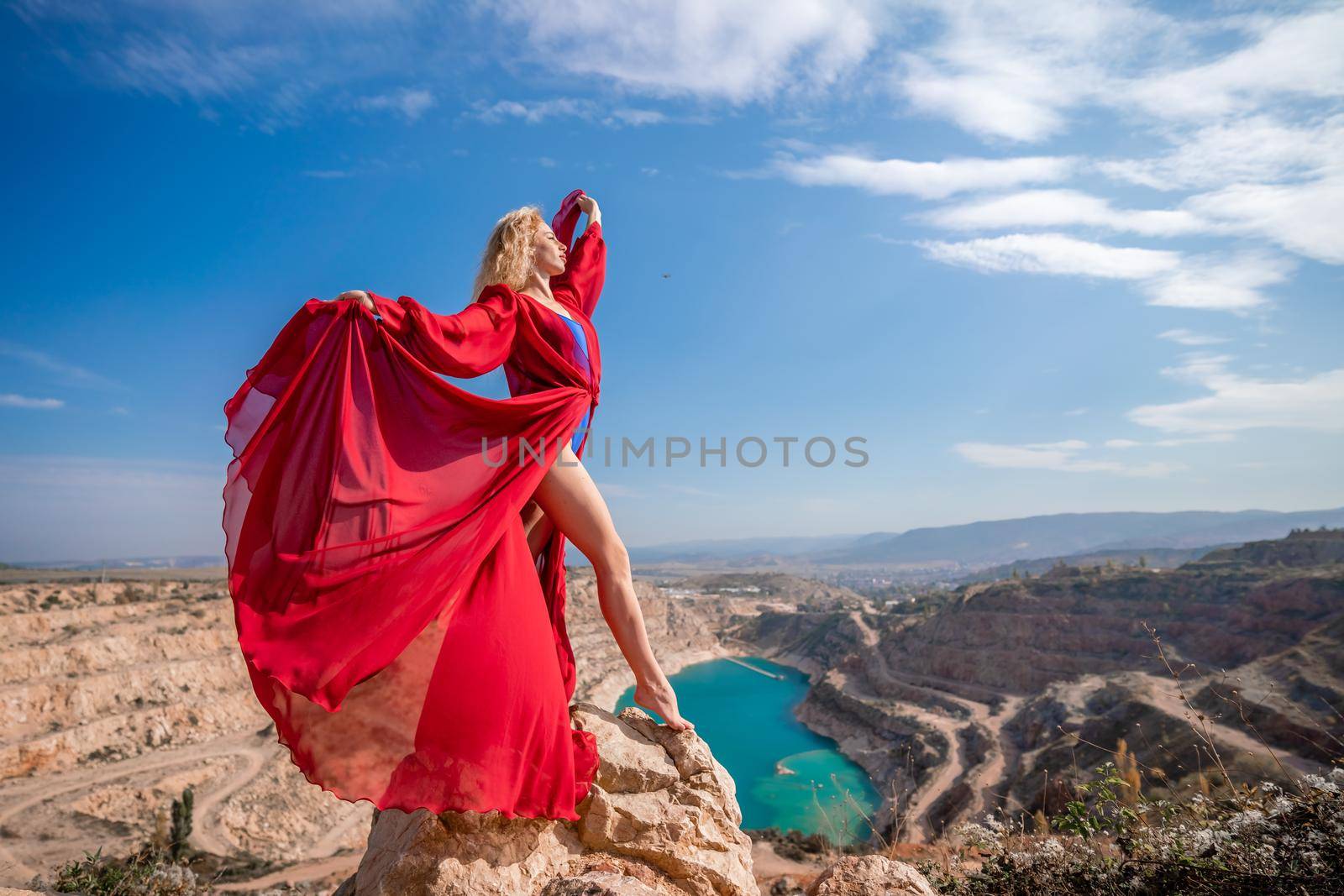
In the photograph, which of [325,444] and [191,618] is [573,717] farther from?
[191,618]

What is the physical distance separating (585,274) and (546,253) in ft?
1.19

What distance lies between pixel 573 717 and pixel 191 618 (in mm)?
33997

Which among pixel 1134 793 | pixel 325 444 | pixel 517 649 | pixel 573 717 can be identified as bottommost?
pixel 1134 793

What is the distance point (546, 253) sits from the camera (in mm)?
3449

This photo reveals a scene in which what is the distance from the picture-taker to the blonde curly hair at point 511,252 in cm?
334

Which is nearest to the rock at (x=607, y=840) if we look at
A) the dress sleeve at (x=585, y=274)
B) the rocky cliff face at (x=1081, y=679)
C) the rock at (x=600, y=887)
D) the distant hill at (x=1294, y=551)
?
the rock at (x=600, y=887)

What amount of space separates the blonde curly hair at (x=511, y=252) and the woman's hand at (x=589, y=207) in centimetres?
58

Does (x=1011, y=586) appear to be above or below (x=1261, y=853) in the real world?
below

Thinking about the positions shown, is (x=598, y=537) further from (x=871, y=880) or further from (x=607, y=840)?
(x=871, y=880)

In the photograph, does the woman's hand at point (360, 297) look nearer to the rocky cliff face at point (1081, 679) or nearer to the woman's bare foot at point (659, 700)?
the woman's bare foot at point (659, 700)

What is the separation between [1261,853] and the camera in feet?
9.37

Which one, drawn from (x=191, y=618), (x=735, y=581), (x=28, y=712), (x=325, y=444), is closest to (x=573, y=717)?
(x=325, y=444)

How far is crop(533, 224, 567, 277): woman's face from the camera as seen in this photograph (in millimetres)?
A: 3436

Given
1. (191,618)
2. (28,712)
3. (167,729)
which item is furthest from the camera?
(191,618)
